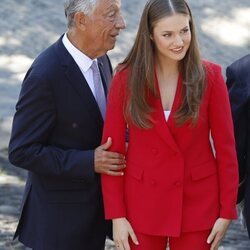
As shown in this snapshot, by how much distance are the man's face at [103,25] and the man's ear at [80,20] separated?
0.5 inches

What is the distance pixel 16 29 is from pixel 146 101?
7221 millimetres

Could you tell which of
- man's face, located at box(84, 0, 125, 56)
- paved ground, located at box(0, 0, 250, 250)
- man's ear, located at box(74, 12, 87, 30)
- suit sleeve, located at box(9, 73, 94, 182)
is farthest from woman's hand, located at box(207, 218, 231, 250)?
paved ground, located at box(0, 0, 250, 250)

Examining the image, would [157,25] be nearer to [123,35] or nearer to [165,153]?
[165,153]

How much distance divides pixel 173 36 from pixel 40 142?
2.30 ft

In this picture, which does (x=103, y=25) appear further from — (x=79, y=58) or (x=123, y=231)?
(x=123, y=231)

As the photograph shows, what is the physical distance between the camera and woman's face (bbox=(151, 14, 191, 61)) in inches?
120

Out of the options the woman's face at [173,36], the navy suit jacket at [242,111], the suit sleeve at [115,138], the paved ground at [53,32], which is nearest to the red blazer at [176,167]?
the suit sleeve at [115,138]

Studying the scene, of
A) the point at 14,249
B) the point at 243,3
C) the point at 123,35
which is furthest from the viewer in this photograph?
the point at 243,3

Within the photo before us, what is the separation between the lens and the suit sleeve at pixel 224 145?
10.3 feet

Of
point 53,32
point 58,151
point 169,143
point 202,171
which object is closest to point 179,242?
point 202,171

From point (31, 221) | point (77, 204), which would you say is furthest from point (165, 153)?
point (31, 221)

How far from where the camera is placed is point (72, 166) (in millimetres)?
3227

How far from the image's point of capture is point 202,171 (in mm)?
3158

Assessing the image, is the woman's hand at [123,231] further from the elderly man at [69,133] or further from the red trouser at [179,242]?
the elderly man at [69,133]
